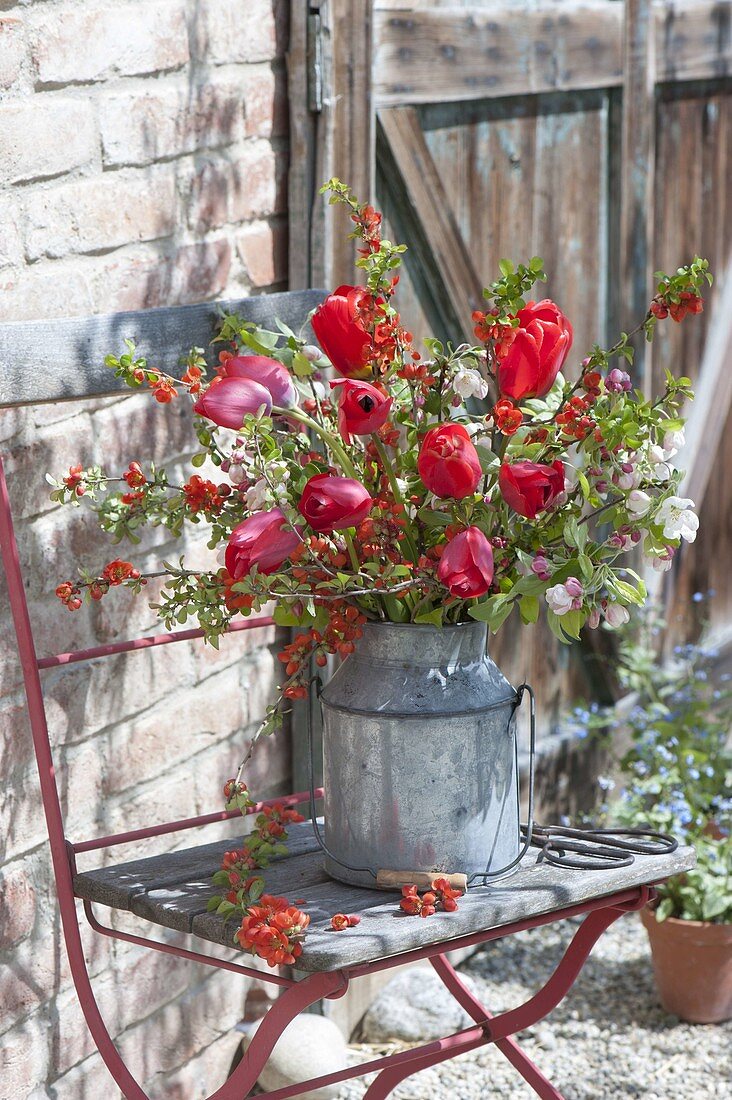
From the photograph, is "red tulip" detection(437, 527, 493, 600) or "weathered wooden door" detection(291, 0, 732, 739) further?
"weathered wooden door" detection(291, 0, 732, 739)

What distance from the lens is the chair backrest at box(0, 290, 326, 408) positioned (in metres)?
1.56

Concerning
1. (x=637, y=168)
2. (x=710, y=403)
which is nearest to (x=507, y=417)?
(x=637, y=168)

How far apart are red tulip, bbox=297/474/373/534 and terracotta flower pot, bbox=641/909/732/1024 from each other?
1.67 metres

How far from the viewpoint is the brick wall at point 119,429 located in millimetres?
1724

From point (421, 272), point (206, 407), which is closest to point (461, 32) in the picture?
point (421, 272)

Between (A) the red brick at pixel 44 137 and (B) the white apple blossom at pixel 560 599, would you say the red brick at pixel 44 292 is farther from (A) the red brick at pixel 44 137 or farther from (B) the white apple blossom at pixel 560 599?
(B) the white apple blossom at pixel 560 599

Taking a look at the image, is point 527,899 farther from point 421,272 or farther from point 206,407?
point 421,272

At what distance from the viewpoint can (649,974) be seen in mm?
2949

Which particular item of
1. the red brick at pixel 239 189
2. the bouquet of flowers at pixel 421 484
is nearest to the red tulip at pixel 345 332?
the bouquet of flowers at pixel 421 484

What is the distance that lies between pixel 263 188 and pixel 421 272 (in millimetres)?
518

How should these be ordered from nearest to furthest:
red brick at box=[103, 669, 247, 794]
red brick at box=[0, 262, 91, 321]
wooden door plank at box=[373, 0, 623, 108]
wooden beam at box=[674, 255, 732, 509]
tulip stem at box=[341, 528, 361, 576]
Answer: tulip stem at box=[341, 528, 361, 576] → red brick at box=[0, 262, 91, 321] → red brick at box=[103, 669, 247, 794] → wooden door plank at box=[373, 0, 623, 108] → wooden beam at box=[674, 255, 732, 509]

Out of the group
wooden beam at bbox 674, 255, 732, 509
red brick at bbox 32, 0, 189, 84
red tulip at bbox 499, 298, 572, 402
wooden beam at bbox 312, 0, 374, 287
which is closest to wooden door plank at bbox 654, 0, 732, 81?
wooden beam at bbox 674, 255, 732, 509

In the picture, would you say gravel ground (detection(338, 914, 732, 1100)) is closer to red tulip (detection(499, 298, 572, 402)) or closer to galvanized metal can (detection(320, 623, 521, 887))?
galvanized metal can (detection(320, 623, 521, 887))

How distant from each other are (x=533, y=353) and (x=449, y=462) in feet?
0.54
